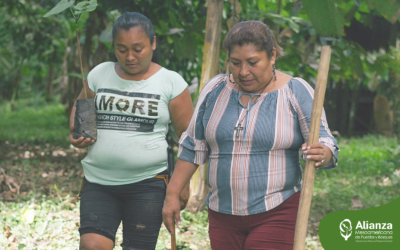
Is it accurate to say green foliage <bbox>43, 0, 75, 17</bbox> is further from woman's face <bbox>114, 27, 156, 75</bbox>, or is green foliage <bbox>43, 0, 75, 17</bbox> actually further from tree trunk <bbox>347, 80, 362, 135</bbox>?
tree trunk <bbox>347, 80, 362, 135</bbox>

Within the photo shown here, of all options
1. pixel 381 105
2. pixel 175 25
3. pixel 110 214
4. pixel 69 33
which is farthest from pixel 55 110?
pixel 110 214

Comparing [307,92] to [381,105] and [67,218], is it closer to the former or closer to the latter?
[67,218]

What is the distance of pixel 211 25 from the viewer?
14.0 feet

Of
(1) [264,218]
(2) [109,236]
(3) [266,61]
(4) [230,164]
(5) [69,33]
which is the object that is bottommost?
(2) [109,236]

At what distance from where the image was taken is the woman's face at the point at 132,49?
8.45ft

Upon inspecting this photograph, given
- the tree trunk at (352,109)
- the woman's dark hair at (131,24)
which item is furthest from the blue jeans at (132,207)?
the tree trunk at (352,109)

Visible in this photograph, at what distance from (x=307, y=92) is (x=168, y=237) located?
2.59 meters

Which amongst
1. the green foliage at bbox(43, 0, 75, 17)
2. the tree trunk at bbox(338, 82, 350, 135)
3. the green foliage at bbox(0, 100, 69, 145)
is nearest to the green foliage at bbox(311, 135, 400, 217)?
the green foliage at bbox(43, 0, 75, 17)

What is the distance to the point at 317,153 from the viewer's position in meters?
1.96

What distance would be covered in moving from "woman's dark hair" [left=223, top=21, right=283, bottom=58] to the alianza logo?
1572 millimetres

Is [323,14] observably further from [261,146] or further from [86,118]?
[86,118]

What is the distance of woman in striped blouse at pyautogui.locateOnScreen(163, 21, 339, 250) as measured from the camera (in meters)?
2.09

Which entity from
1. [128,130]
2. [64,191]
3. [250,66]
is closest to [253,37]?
[250,66]

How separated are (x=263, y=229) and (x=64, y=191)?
A: 3.80m
